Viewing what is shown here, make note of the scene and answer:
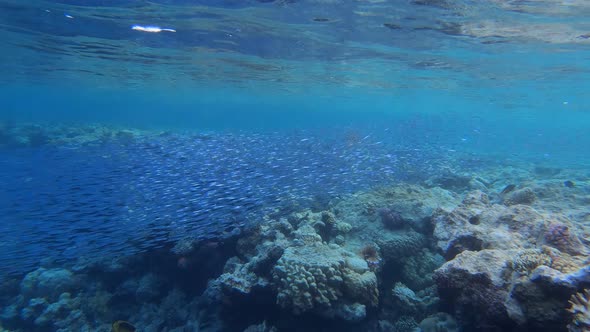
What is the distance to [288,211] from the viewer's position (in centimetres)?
1166

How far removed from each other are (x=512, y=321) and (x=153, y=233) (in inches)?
384

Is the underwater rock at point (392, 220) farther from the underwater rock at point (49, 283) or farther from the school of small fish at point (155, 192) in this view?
the underwater rock at point (49, 283)

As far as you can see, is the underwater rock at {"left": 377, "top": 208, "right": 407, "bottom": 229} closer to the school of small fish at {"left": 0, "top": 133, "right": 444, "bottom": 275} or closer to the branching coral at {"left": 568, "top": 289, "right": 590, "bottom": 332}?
the school of small fish at {"left": 0, "top": 133, "right": 444, "bottom": 275}

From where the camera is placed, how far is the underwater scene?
6.48 meters

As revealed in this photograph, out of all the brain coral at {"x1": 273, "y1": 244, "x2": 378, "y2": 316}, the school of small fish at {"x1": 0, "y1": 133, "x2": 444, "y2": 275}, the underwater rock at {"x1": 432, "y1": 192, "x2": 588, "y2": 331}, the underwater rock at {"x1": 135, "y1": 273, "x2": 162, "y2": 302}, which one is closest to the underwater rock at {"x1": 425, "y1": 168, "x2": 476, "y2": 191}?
the school of small fish at {"x1": 0, "y1": 133, "x2": 444, "y2": 275}

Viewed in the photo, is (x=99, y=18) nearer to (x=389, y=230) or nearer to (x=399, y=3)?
(x=399, y=3)

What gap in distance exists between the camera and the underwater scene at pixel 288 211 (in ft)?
21.3

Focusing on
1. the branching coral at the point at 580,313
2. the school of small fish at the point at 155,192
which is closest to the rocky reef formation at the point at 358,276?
the branching coral at the point at 580,313

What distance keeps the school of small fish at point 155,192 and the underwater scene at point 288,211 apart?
9 centimetres

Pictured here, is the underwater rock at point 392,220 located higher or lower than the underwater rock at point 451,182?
higher

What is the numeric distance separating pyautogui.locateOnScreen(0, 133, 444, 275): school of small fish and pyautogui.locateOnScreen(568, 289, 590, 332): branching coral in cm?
802

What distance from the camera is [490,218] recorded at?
26.4 feet

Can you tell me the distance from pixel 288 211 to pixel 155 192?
558 cm

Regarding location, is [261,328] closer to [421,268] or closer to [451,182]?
[421,268]
